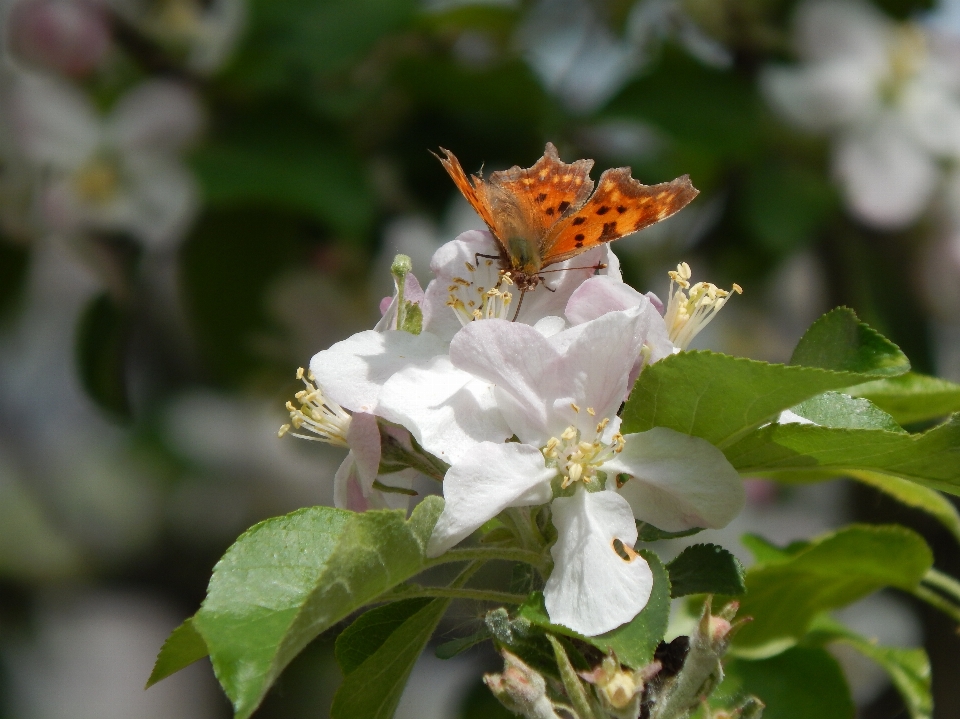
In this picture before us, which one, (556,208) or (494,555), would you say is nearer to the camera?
(494,555)

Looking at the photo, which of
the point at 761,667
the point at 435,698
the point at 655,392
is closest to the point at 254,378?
the point at 761,667

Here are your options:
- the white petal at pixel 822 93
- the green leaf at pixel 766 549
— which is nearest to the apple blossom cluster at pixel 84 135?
the white petal at pixel 822 93

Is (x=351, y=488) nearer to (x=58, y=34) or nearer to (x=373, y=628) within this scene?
(x=373, y=628)

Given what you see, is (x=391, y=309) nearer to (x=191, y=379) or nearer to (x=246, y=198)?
(x=246, y=198)

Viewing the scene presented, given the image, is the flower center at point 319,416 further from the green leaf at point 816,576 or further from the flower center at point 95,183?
the flower center at point 95,183

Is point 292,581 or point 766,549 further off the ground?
point 292,581

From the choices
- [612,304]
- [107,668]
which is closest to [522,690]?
[612,304]
